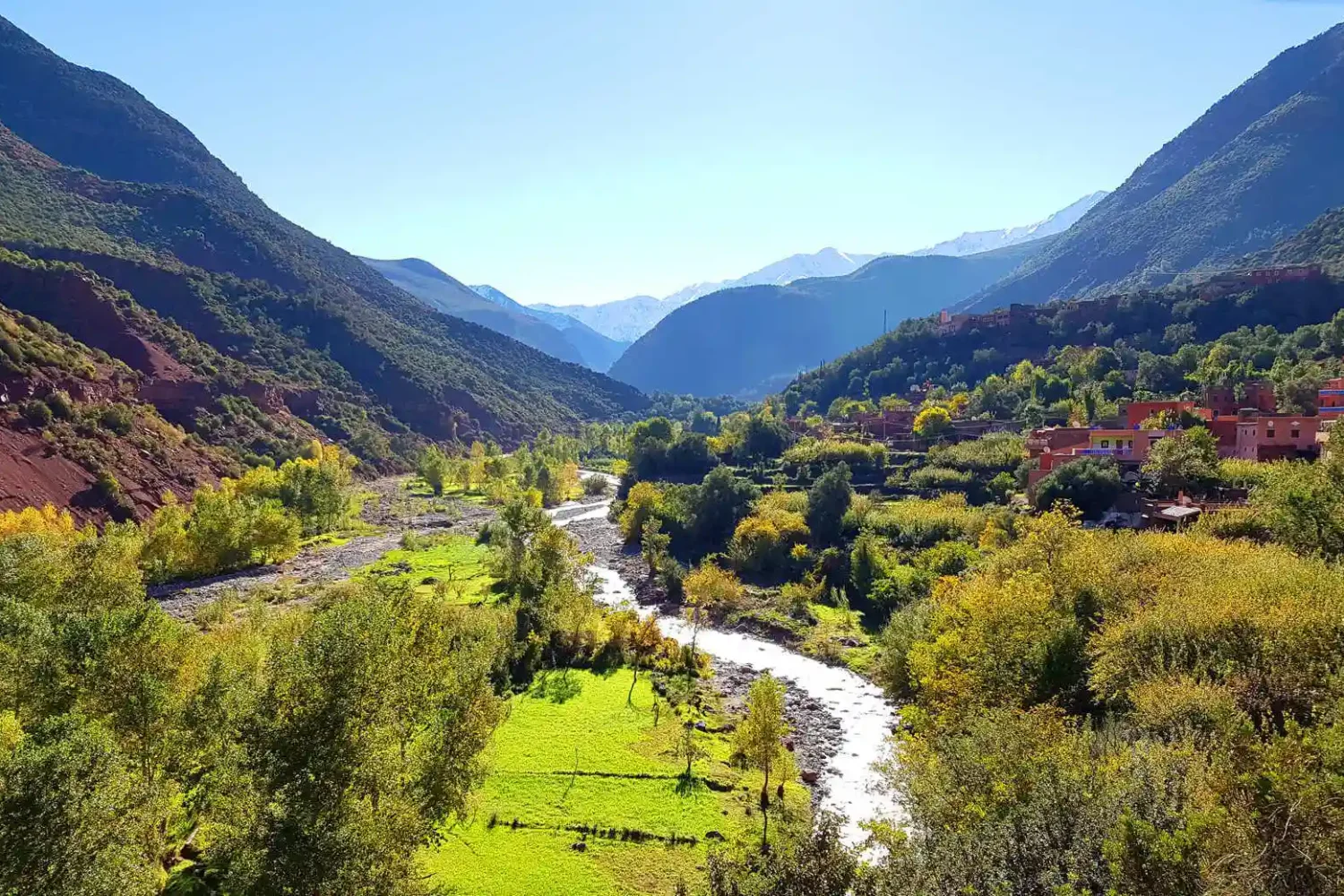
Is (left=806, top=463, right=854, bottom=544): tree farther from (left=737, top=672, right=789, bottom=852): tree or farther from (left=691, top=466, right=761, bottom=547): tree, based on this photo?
(left=737, top=672, right=789, bottom=852): tree

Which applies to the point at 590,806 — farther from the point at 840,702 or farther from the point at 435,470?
the point at 435,470

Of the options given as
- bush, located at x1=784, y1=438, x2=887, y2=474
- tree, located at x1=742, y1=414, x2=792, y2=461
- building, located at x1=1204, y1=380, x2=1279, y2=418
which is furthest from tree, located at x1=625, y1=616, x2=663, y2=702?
building, located at x1=1204, y1=380, x2=1279, y2=418

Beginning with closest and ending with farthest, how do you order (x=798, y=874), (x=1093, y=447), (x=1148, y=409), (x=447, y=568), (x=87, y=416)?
(x=798, y=874) < (x=1093, y=447) < (x=447, y=568) < (x=1148, y=409) < (x=87, y=416)

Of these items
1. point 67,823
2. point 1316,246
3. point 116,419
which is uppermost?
point 116,419

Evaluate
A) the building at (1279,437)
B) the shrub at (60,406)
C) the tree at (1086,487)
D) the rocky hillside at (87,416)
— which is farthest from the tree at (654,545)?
A: the shrub at (60,406)

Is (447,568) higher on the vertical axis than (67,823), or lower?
lower

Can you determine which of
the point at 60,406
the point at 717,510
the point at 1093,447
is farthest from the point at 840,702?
the point at 60,406

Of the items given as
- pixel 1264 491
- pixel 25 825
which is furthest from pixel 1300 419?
pixel 25 825
